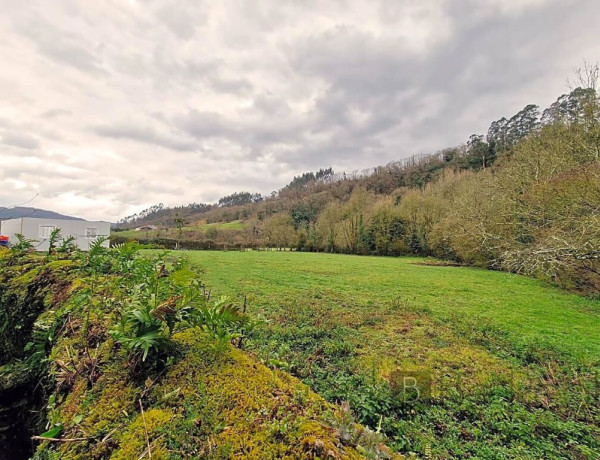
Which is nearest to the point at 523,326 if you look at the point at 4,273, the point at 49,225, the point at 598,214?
the point at 598,214

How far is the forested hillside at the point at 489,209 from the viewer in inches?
424

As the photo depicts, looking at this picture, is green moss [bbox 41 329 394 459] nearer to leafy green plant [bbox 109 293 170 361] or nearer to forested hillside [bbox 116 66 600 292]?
leafy green plant [bbox 109 293 170 361]

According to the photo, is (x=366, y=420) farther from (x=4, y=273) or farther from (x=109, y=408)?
(x=4, y=273)

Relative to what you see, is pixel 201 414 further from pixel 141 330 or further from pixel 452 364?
pixel 452 364

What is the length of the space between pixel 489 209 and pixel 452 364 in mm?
18666

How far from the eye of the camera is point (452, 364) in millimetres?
4836

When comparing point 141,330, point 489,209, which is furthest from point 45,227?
point 489,209

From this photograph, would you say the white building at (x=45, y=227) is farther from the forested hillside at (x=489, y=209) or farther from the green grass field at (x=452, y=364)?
the green grass field at (x=452, y=364)

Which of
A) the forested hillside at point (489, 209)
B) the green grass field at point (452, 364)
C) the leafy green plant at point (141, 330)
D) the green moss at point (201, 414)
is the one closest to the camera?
the green moss at point (201, 414)

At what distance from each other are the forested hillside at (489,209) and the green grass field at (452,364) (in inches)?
138

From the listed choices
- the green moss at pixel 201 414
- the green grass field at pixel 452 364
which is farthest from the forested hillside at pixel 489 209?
the green moss at pixel 201 414

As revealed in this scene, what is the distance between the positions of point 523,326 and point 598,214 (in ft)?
19.5

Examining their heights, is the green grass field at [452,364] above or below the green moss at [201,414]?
below

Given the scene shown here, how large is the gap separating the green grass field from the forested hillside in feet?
11.5
